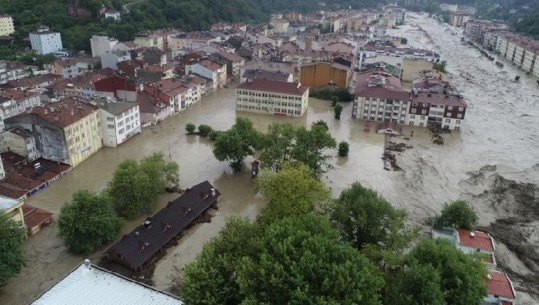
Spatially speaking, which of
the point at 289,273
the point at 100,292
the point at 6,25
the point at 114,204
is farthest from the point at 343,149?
the point at 6,25

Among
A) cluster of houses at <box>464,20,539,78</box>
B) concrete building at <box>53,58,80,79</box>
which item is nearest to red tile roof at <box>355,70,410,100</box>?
cluster of houses at <box>464,20,539,78</box>

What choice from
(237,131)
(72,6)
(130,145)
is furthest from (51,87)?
(72,6)

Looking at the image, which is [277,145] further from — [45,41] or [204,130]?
[45,41]

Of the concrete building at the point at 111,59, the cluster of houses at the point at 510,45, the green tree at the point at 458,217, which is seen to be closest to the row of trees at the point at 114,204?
the green tree at the point at 458,217

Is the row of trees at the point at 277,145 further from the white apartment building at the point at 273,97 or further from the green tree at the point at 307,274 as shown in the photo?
the white apartment building at the point at 273,97

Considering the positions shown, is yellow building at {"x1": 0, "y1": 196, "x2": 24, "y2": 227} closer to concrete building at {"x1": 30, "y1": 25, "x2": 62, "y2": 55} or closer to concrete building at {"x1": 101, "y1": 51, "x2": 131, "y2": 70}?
concrete building at {"x1": 101, "y1": 51, "x2": 131, "y2": 70}

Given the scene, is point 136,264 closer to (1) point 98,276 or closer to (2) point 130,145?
(1) point 98,276
